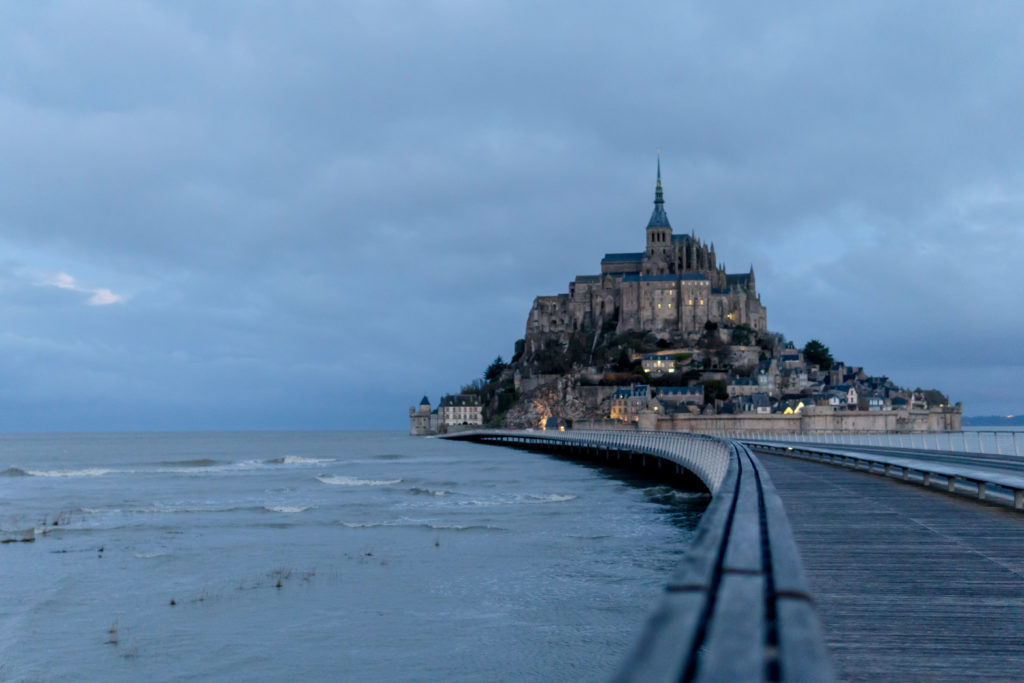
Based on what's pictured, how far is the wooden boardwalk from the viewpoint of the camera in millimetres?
5520

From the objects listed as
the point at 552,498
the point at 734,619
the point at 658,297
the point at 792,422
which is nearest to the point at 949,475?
the point at 734,619

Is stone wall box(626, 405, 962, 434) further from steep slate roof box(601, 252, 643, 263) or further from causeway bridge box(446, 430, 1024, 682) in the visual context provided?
causeway bridge box(446, 430, 1024, 682)

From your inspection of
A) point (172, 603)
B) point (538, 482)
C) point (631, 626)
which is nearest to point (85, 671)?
point (172, 603)

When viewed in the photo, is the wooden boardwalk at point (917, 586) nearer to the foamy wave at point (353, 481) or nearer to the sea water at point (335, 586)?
the sea water at point (335, 586)

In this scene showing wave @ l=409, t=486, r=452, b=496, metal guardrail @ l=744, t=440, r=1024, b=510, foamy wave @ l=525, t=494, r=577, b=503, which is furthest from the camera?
wave @ l=409, t=486, r=452, b=496

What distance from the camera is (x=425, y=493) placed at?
38969mm

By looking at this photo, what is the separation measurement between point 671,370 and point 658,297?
1593cm

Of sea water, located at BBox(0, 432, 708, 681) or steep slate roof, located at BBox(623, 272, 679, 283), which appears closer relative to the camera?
sea water, located at BBox(0, 432, 708, 681)

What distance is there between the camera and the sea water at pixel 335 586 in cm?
1265

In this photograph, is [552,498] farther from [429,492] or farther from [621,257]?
[621,257]

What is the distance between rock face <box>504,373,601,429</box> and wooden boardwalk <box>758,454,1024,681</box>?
111329 mm

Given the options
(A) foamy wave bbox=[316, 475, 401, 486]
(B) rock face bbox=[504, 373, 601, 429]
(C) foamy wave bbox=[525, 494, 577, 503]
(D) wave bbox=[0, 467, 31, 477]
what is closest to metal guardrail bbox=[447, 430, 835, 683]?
(C) foamy wave bbox=[525, 494, 577, 503]

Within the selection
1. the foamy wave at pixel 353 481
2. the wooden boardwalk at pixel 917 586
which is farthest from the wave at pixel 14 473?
the wooden boardwalk at pixel 917 586

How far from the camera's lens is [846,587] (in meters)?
7.54
